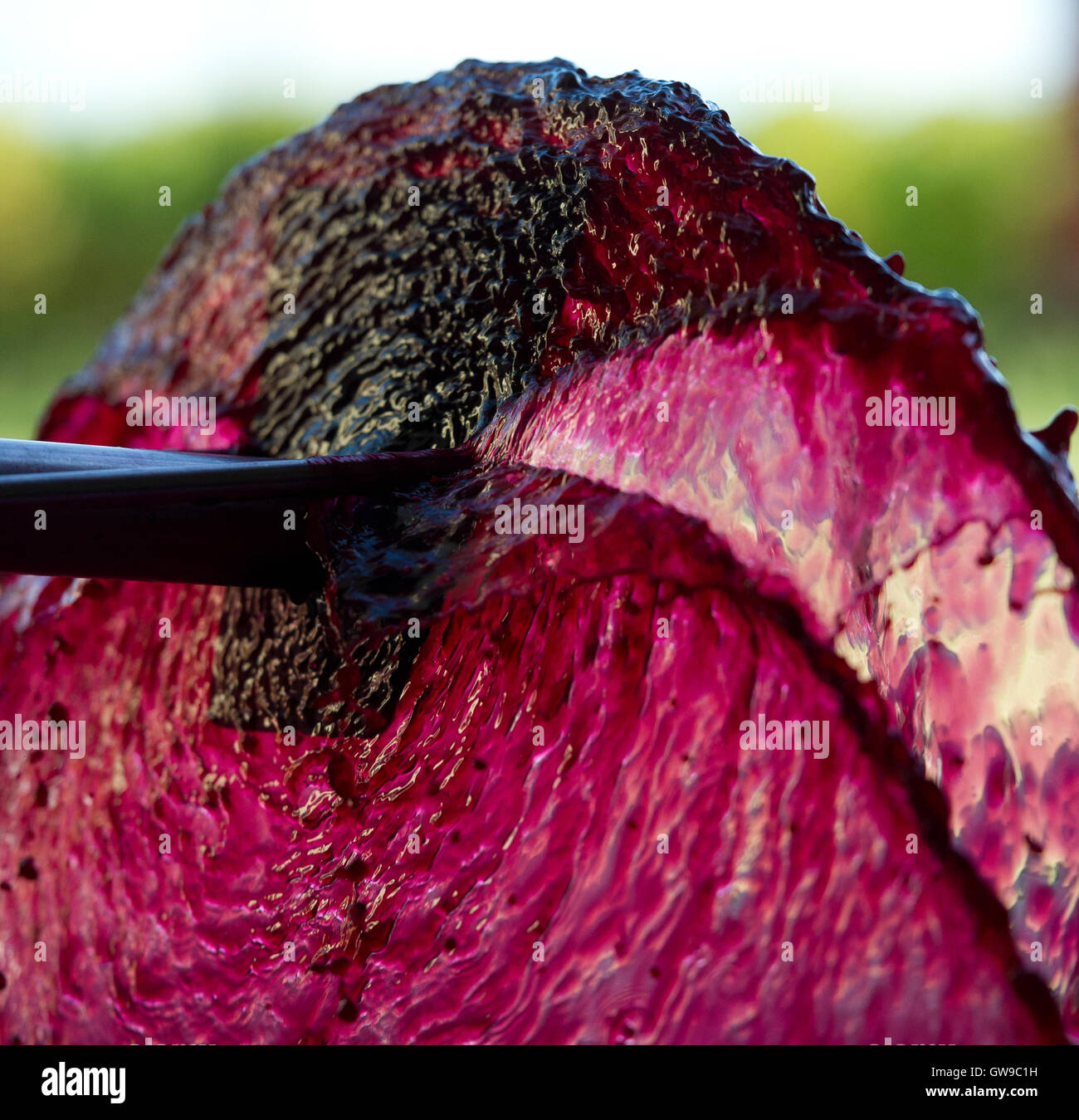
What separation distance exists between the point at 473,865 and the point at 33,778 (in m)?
0.24

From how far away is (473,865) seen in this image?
32 cm

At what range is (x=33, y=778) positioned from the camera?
0.46 m

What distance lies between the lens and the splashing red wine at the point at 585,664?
0.25m

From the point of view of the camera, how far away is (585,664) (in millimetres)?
310

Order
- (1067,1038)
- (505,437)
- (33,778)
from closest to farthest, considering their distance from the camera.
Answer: (1067,1038) → (505,437) → (33,778)

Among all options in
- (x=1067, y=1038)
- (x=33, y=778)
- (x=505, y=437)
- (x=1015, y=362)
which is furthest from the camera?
(x=1015, y=362)

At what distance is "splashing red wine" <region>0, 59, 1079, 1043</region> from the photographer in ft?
0.82

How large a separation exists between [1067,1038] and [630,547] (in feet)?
0.51

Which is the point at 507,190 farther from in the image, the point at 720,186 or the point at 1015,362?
the point at 1015,362

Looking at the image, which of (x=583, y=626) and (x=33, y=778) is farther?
(x=33, y=778)

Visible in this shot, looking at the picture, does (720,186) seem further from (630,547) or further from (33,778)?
(33,778)

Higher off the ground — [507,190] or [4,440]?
[507,190]
